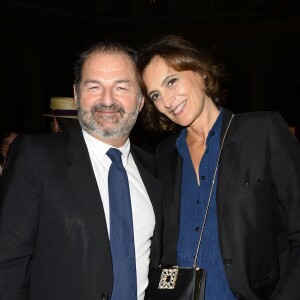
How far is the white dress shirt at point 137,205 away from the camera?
2373 millimetres

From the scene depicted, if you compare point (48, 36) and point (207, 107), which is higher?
point (48, 36)

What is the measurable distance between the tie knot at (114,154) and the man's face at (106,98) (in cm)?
8

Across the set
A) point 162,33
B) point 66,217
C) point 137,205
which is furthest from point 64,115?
point 162,33

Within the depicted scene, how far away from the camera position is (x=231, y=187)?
2330mm

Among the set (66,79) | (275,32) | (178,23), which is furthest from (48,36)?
(275,32)

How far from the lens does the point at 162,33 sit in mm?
15219

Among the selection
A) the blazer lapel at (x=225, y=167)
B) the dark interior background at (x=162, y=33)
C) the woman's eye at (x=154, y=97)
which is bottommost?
the blazer lapel at (x=225, y=167)

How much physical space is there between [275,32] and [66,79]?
7.79 meters

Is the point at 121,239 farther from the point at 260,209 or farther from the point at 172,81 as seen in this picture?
the point at 172,81

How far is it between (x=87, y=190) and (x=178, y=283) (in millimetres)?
709

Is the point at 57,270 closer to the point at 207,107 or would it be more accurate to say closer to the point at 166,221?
the point at 166,221

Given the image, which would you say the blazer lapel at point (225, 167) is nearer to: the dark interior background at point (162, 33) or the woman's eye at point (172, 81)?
the woman's eye at point (172, 81)

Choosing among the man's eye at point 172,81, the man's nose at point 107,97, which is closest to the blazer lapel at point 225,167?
the man's eye at point 172,81

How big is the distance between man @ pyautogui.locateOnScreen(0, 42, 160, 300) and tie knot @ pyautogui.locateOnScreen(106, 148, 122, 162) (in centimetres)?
5
